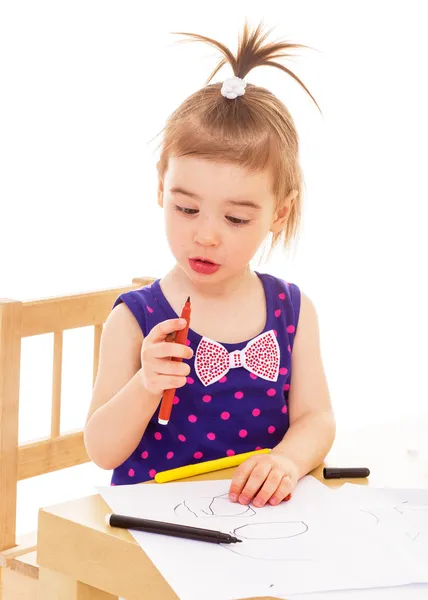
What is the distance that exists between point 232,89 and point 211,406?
1.11 feet

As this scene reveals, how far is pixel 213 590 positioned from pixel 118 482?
1.39ft

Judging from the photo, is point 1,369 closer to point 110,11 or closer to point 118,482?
point 118,482

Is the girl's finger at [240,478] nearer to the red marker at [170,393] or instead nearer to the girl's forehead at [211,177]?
the red marker at [170,393]

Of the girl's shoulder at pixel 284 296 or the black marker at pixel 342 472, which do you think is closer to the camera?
the black marker at pixel 342 472

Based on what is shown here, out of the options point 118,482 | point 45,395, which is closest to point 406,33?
point 45,395

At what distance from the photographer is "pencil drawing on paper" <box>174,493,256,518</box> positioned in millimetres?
723

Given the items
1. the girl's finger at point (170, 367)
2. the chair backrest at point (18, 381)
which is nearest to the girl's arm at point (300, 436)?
the girl's finger at point (170, 367)

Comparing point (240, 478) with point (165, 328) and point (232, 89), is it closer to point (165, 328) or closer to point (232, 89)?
point (165, 328)

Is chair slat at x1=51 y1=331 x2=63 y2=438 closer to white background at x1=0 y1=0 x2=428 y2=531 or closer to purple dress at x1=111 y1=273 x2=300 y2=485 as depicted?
purple dress at x1=111 y1=273 x2=300 y2=485

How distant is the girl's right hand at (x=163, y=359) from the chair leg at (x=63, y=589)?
→ 0.18 metres

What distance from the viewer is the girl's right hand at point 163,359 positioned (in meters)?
0.77

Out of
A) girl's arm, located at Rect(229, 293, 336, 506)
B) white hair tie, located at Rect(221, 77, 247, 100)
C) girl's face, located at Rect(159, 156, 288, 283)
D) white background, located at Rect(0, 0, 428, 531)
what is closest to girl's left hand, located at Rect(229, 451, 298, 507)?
girl's arm, located at Rect(229, 293, 336, 506)

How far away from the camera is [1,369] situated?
1093 millimetres

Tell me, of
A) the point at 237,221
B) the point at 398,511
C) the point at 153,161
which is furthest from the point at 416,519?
the point at 153,161
